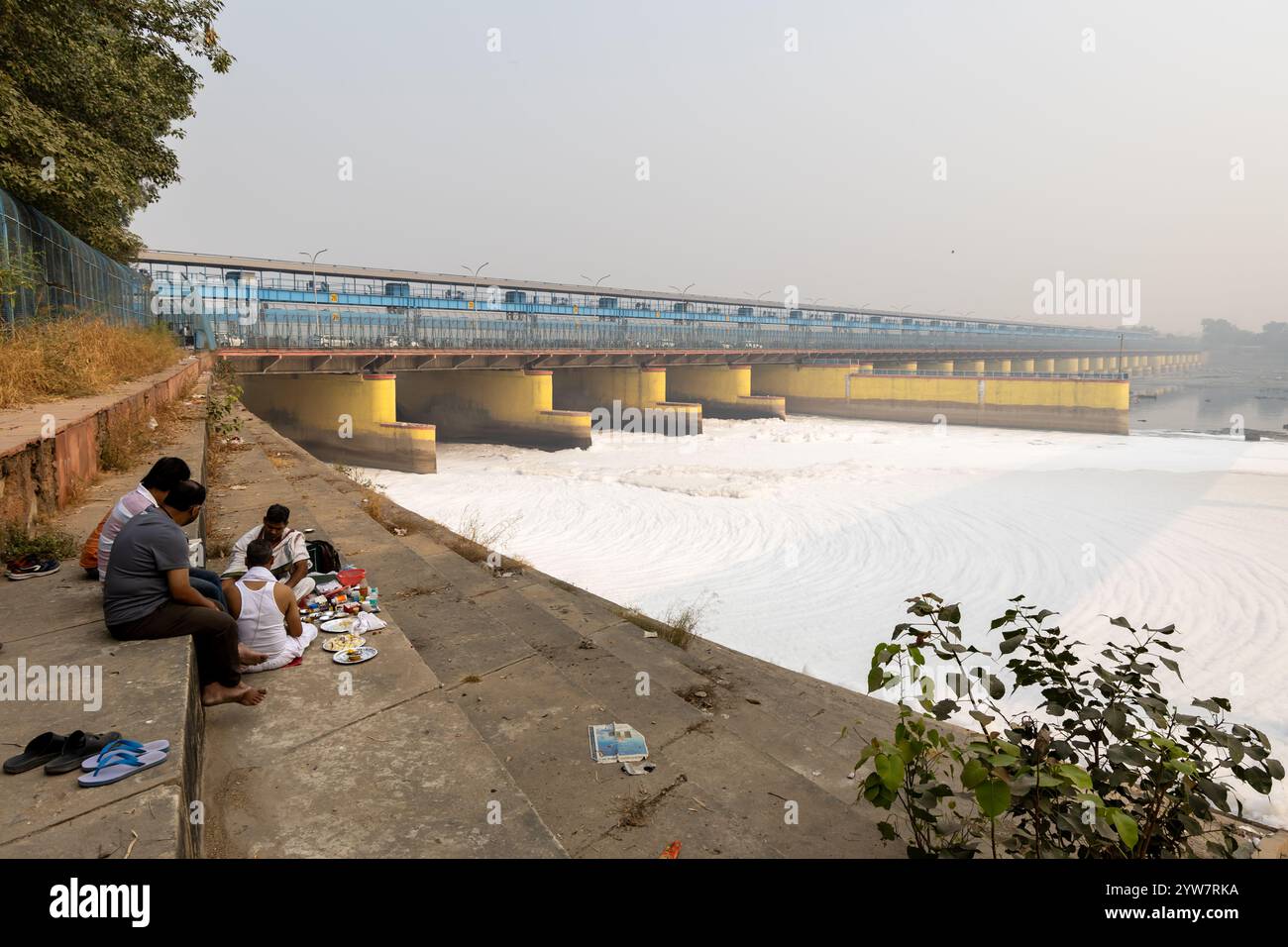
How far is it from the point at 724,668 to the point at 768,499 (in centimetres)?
1674

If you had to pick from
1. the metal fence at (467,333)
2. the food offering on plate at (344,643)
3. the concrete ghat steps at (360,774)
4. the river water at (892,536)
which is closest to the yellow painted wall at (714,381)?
the metal fence at (467,333)

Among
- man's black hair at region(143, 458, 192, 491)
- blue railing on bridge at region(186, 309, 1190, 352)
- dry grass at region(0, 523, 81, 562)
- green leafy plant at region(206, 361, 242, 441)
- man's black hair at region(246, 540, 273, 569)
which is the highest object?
blue railing on bridge at region(186, 309, 1190, 352)

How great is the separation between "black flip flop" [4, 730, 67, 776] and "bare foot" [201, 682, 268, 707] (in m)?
1.09

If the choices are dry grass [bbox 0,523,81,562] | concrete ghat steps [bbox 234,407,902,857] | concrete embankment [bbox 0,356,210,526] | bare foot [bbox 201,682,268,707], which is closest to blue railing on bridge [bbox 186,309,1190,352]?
concrete embankment [bbox 0,356,210,526]

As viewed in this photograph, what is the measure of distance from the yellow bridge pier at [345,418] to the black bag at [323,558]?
22678 millimetres

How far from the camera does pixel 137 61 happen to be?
579 inches

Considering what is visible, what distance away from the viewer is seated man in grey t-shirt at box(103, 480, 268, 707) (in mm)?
3641

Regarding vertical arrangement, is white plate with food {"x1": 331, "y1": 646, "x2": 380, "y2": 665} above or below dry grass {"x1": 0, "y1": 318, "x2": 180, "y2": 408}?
below

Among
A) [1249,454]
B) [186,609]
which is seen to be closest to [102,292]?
[186,609]

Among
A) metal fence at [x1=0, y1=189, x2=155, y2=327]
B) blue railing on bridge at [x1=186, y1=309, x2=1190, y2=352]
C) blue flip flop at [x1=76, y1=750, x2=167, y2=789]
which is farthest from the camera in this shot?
blue railing on bridge at [x1=186, y1=309, x2=1190, y2=352]

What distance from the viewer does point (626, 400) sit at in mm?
44969

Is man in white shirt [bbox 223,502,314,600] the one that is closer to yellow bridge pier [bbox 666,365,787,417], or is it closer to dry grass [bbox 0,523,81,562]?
dry grass [bbox 0,523,81,562]

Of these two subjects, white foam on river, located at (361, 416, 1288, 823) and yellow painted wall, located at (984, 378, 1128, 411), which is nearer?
white foam on river, located at (361, 416, 1288, 823)

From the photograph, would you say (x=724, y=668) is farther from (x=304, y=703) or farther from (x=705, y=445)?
(x=705, y=445)
